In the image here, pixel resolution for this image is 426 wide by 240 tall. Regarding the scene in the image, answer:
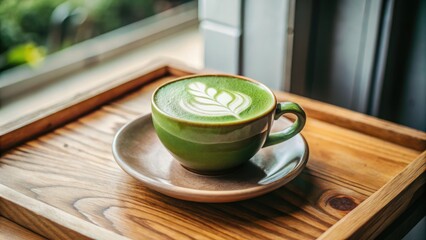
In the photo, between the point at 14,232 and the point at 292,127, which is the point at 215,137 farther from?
the point at 14,232

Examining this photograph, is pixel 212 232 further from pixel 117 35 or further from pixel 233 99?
pixel 117 35

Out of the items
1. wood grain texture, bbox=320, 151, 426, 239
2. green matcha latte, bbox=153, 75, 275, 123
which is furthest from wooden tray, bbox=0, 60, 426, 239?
green matcha latte, bbox=153, 75, 275, 123

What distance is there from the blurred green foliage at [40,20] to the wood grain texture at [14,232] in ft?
4.02

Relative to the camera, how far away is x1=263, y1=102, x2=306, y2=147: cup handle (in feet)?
2.29

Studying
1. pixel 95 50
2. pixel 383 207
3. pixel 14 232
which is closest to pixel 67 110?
pixel 14 232

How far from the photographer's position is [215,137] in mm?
646

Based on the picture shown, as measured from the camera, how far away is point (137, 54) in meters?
2.06

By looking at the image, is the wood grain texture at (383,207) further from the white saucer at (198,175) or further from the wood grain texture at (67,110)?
the wood grain texture at (67,110)

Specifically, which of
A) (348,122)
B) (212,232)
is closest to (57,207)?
(212,232)

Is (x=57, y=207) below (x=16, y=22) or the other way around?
the other way around

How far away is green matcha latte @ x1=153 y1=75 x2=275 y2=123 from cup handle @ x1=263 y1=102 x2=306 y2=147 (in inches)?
0.7

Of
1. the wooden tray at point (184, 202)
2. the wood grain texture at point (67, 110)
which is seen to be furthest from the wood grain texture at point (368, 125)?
the wood grain texture at point (67, 110)

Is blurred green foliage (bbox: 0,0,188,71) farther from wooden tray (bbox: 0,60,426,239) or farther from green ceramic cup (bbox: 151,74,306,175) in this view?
green ceramic cup (bbox: 151,74,306,175)

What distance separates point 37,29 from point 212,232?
1.52 metres
